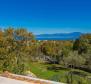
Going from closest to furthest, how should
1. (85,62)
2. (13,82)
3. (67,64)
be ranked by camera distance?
(13,82) → (85,62) → (67,64)

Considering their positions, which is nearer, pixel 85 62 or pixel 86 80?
pixel 86 80

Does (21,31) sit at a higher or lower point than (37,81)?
higher

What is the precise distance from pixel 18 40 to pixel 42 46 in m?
38.5

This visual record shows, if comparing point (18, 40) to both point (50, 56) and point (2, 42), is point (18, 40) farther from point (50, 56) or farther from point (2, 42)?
point (50, 56)

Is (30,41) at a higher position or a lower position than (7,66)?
higher

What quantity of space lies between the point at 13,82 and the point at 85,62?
34602 mm

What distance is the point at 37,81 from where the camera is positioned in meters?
8.02

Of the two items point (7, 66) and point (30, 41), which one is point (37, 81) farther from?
point (30, 41)

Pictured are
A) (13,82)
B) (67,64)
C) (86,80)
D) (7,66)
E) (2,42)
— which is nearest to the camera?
(13,82)

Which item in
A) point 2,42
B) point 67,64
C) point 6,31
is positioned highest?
point 6,31

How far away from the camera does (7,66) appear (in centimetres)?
1367

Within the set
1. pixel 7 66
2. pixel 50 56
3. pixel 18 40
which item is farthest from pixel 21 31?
pixel 50 56

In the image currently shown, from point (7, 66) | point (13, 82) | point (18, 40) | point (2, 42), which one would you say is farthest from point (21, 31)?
point (13, 82)

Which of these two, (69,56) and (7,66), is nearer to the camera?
(7,66)
